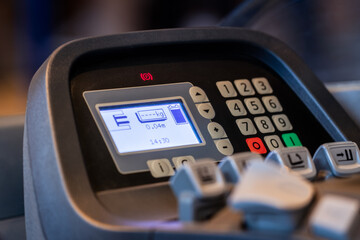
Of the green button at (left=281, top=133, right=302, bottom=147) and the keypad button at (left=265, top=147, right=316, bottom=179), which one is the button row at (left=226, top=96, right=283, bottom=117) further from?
the keypad button at (left=265, top=147, right=316, bottom=179)

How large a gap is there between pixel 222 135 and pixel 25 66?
3.92 m

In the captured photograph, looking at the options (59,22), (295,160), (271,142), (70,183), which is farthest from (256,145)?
(59,22)

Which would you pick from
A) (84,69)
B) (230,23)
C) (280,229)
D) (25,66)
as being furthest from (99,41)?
(25,66)

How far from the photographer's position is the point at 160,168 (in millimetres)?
703

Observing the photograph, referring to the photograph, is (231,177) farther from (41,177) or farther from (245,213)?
(41,177)

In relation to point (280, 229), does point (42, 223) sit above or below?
above

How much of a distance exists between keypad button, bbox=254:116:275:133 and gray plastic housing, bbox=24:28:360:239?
0.14 m

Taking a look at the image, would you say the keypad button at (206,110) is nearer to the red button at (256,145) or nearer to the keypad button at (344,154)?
the red button at (256,145)

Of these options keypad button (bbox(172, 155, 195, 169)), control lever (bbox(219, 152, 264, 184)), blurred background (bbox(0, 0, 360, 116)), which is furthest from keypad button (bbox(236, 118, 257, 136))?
blurred background (bbox(0, 0, 360, 116))

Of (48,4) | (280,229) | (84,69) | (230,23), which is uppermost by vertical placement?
(48,4)

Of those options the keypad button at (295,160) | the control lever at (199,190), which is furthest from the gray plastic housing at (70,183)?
the keypad button at (295,160)

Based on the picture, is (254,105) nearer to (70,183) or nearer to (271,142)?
(271,142)

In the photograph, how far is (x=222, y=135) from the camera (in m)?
0.77

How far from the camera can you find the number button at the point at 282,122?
0.82 metres
